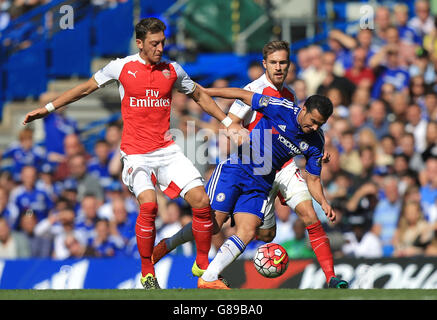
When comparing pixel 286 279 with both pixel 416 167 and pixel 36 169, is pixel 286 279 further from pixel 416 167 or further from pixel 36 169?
pixel 36 169

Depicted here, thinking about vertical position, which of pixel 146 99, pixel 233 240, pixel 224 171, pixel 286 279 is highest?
pixel 146 99

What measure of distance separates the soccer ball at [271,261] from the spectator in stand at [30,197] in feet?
21.5

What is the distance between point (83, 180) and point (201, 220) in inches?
249

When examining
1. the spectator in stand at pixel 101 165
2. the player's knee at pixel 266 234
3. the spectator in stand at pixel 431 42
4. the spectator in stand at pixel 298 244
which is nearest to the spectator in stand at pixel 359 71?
the spectator in stand at pixel 431 42

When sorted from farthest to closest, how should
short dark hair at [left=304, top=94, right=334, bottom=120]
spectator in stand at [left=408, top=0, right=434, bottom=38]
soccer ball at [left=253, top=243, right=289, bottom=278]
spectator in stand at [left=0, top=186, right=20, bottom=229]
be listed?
1. spectator in stand at [left=408, top=0, right=434, bottom=38]
2. spectator in stand at [left=0, top=186, right=20, bottom=229]
3. soccer ball at [left=253, top=243, right=289, bottom=278]
4. short dark hair at [left=304, top=94, right=334, bottom=120]

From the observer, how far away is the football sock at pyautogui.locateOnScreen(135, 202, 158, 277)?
30.2ft

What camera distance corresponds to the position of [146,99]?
9.31m

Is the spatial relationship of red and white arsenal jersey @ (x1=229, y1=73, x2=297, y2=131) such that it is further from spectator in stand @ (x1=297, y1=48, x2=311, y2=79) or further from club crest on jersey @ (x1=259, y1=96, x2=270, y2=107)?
spectator in stand @ (x1=297, y1=48, x2=311, y2=79)

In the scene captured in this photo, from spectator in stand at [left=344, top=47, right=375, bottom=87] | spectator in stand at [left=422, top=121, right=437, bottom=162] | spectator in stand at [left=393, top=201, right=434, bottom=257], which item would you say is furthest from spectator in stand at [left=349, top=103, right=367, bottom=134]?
spectator in stand at [left=393, top=201, right=434, bottom=257]

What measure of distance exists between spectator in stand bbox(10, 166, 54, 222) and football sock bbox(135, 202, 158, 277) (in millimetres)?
6374

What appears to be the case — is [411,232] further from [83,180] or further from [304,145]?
[83,180]
